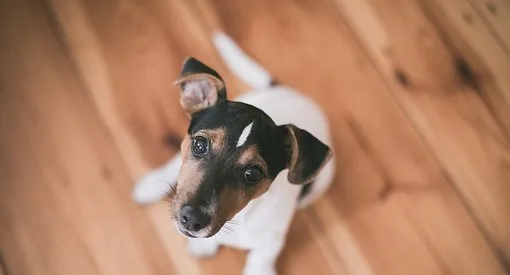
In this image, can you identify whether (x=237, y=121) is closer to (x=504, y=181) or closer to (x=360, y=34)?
(x=360, y=34)

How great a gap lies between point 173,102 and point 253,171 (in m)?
0.86

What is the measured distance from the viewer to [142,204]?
2299 mm

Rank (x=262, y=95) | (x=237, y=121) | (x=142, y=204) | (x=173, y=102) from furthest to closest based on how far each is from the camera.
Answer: (x=173, y=102), (x=142, y=204), (x=262, y=95), (x=237, y=121)

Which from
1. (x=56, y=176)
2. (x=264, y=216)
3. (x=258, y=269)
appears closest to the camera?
(x=264, y=216)

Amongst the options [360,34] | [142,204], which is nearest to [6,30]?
[142,204]

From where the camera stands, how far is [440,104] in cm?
261

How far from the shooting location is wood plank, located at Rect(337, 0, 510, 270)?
2492mm

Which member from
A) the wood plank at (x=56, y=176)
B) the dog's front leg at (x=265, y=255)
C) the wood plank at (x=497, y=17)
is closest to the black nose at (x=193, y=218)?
the dog's front leg at (x=265, y=255)

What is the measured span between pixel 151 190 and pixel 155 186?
2 centimetres

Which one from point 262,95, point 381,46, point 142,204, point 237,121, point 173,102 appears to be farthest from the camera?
point 381,46

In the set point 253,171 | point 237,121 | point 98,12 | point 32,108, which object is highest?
point 98,12

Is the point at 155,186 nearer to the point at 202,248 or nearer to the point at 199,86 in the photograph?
the point at 202,248

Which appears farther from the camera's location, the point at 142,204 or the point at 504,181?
the point at 504,181

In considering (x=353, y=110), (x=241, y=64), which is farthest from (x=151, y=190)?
(x=353, y=110)
